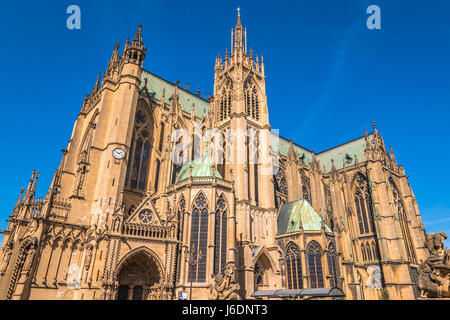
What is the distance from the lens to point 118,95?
102 feet

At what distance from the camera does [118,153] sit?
92.6ft

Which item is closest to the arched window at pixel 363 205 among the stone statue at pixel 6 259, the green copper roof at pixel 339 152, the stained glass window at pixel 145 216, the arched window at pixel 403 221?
the arched window at pixel 403 221

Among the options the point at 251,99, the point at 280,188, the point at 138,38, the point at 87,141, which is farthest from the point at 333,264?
the point at 138,38

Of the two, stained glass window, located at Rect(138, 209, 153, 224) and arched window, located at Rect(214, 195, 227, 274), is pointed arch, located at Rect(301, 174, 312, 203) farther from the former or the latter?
stained glass window, located at Rect(138, 209, 153, 224)

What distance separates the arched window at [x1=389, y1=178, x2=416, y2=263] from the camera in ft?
161

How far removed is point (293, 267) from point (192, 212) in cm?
1390

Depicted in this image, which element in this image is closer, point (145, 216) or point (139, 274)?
point (139, 274)

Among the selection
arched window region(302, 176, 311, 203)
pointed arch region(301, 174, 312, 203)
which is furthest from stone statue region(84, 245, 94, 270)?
arched window region(302, 176, 311, 203)

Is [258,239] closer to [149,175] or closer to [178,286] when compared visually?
[178,286]

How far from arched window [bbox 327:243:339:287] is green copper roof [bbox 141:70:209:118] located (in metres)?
25.0

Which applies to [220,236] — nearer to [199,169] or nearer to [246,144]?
[199,169]

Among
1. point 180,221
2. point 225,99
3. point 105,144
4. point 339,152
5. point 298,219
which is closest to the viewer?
point 180,221

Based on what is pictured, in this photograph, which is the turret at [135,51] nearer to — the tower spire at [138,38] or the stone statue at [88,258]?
the tower spire at [138,38]
